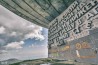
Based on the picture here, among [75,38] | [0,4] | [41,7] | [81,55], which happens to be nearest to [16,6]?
[0,4]

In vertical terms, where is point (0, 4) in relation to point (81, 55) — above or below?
above

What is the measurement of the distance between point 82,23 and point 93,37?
171cm

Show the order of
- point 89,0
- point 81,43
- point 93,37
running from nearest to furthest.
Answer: point 93,37 → point 89,0 → point 81,43

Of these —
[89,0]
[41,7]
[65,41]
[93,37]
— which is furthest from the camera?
[41,7]

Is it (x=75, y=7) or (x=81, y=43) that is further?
(x=75, y=7)

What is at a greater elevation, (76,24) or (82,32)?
(76,24)

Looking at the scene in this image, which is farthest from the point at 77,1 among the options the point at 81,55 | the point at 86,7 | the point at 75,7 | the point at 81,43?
the point at 81,55

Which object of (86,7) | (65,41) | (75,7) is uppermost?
(75,7)

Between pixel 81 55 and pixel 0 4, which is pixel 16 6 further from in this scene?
pixel 81 55

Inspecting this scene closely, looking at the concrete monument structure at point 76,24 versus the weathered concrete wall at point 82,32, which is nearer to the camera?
the weathered concrete wall at point 82,32

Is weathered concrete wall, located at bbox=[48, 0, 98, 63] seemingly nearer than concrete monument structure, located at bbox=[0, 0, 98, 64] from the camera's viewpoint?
Yes

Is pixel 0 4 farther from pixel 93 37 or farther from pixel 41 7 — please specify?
pixel 93 37

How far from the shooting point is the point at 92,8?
8781mm

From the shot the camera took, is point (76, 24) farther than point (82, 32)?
Yes
